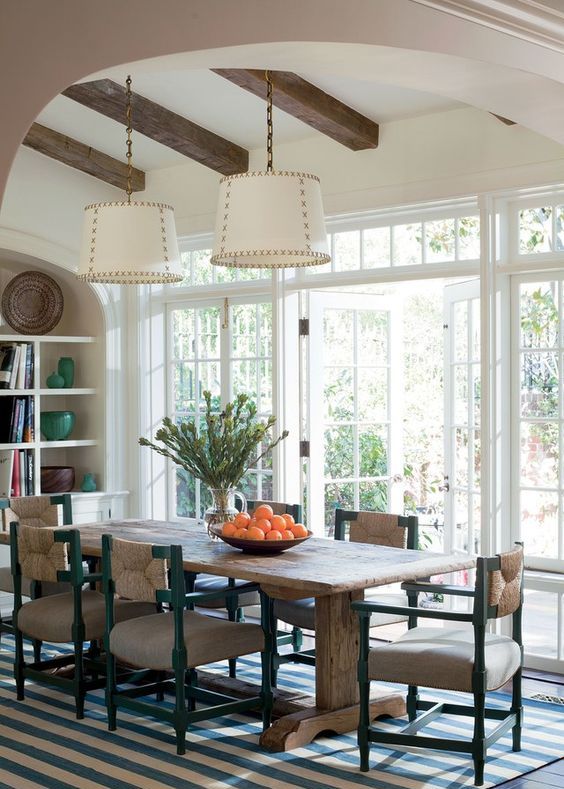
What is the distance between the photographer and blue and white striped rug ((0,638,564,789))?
388 centimetres

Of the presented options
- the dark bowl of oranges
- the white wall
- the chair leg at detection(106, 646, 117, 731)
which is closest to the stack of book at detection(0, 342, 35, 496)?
the white wall

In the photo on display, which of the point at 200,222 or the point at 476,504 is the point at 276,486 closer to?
the point at 476,504

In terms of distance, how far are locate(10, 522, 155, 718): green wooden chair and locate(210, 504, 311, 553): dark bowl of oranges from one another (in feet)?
2.04

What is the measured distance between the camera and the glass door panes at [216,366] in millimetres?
6766

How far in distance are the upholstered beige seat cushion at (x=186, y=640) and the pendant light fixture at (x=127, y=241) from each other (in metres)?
1.58

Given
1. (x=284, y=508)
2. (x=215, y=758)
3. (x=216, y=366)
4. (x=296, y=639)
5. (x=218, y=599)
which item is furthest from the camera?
(x=216, y=366)

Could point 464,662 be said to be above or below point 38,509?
below

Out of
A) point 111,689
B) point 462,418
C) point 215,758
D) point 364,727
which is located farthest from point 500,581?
point 462,418

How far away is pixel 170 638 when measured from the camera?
421 centimetres

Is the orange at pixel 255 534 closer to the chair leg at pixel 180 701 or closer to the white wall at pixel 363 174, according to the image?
the chair leg at pixel 180 701

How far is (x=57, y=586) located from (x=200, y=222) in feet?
8.41

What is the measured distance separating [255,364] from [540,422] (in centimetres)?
213

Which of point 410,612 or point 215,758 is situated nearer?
point 410,612

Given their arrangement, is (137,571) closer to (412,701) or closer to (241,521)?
(241,521)
